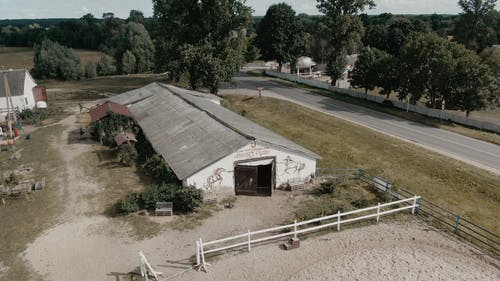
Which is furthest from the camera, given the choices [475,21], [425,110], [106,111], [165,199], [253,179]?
[475,21]

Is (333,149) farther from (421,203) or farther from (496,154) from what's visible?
(496,154)

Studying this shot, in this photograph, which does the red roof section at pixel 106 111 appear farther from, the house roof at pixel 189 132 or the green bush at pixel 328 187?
the green bush at pixel 328 187

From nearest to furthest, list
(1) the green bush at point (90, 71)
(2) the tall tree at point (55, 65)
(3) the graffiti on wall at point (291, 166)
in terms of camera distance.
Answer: (3) the graffiti on wall at point (291, 166), (2) the tall tree at point (55, 65), (1) the green bush at point (90, 71)

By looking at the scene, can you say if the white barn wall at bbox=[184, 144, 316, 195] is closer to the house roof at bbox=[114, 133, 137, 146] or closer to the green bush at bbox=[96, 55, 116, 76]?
the house roof at bbox=[114, 133, 137, 146]

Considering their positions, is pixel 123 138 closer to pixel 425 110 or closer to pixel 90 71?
pixel 425 110

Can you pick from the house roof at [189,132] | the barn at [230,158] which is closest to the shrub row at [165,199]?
the barn at [230,158]

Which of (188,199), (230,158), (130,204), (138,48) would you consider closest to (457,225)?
(230,158)

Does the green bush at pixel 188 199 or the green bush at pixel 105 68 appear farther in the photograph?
the green bush at pixel 105 68
